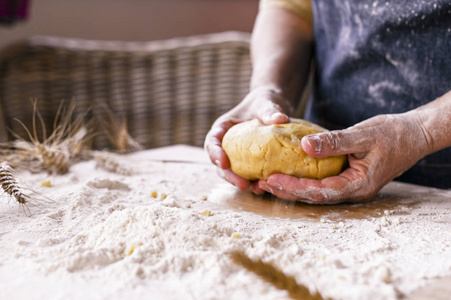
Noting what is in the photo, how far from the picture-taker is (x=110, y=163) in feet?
4.60

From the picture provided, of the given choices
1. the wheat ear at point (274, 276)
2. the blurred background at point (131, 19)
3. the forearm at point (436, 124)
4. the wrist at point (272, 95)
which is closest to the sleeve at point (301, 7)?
the wrist at point (272, 95)

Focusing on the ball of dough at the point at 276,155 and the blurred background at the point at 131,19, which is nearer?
the ball of dough at the point at 276,155

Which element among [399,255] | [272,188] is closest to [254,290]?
[399,255]

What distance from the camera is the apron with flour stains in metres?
1.23

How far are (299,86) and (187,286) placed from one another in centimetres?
120

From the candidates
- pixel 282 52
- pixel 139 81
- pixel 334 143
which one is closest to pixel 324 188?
pixel 334 143

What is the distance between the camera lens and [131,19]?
377 centimetres

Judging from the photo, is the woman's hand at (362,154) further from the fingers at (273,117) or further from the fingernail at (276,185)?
the fingers at (273,117)

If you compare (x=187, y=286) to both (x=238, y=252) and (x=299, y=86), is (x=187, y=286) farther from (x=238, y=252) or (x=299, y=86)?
(x=299, y=86)

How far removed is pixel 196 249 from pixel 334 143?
477mm

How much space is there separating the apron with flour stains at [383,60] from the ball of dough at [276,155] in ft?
1.38

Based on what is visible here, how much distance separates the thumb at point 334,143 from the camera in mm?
1010

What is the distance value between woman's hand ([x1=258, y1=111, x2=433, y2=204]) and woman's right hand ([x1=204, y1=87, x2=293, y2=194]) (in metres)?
0.13

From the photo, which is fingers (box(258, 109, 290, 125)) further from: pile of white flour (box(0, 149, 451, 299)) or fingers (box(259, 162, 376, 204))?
pile of white flour (box(0, 149, 451, 299))
